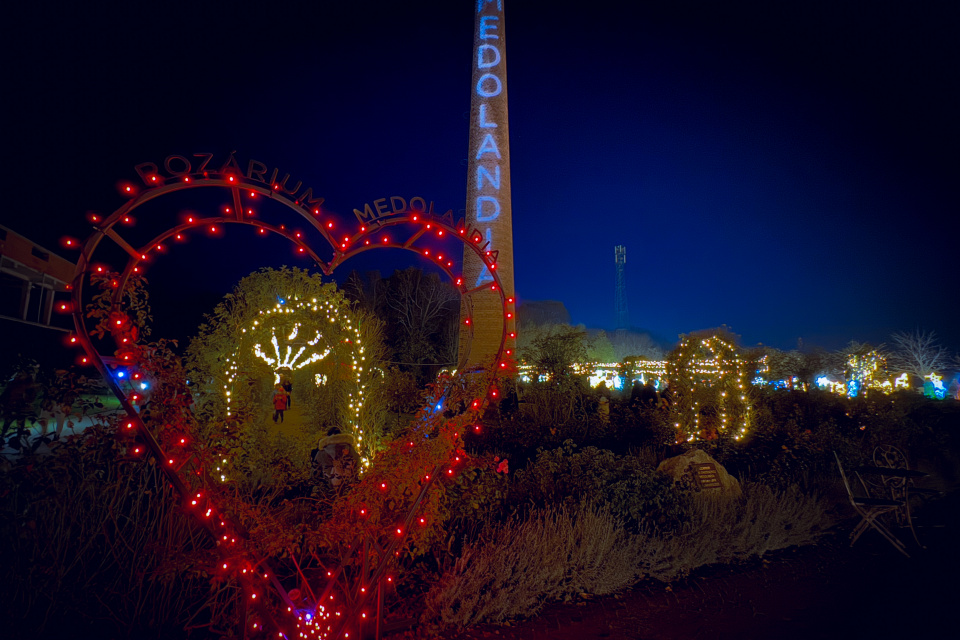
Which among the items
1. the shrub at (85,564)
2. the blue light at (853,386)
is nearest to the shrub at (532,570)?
the shrub at (85,564)

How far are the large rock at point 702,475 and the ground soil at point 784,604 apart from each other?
1059 millimetres

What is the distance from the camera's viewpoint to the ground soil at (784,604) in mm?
3338

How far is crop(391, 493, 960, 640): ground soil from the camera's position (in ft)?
11.0

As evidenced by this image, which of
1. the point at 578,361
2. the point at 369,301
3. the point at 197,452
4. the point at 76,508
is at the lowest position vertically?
the point at 76,508

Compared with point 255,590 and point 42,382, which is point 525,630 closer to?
point 255,590

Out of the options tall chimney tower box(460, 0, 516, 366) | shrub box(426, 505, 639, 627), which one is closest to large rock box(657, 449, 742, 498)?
shrub box(426, 505, 639, 627)

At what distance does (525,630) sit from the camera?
131 inches

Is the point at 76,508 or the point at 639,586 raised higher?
the point at 76,508

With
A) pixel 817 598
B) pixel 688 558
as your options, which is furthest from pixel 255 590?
pixel 817 598

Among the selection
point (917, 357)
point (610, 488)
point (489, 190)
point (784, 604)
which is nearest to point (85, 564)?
point (610, 488)

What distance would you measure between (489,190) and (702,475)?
977 centimetres

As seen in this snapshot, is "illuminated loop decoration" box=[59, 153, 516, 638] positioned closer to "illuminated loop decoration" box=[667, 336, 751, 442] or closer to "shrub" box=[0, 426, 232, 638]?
"shrub" box=[0, 426, 232, 638]

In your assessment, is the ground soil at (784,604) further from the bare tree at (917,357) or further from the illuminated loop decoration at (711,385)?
the bare tree at (917,357)

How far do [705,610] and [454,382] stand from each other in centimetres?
250
